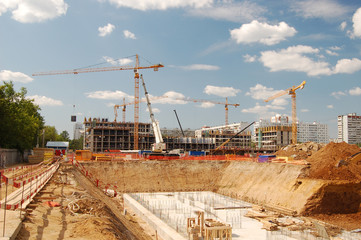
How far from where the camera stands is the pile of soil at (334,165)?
28078 mm

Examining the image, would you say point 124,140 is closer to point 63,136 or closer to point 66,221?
point 63,136

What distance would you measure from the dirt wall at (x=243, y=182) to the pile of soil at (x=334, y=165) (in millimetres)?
1119

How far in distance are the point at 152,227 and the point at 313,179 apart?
16582mm

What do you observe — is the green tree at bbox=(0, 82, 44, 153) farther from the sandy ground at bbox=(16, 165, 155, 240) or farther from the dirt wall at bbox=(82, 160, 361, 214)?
the sandy ground at bbox=(16, 165, 155, 240)

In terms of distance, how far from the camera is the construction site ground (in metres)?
13.0

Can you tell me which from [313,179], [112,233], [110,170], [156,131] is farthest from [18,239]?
[156,131]

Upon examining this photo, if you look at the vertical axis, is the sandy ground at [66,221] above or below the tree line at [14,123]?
below

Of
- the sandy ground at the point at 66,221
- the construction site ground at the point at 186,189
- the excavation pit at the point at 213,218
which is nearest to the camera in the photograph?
the sandy ground at the point at 66,221

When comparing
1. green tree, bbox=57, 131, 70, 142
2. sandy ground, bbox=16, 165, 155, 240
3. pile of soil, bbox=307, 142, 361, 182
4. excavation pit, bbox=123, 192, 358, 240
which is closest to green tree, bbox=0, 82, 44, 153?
excavation pit, bbox=123, 192, 358, 240

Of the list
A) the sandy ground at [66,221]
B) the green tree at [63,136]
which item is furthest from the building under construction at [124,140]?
the sandy ground at [66,221]

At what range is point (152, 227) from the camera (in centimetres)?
2222

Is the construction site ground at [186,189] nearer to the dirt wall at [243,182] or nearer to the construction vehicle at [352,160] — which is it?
the dirt wall at [243,182]

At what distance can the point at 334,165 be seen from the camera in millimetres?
29672

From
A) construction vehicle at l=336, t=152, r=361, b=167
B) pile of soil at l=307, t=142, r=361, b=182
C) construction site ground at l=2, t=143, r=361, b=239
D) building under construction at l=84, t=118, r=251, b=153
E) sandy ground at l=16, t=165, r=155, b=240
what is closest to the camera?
sandy ground at l=16, t=165, r=155, b=240
